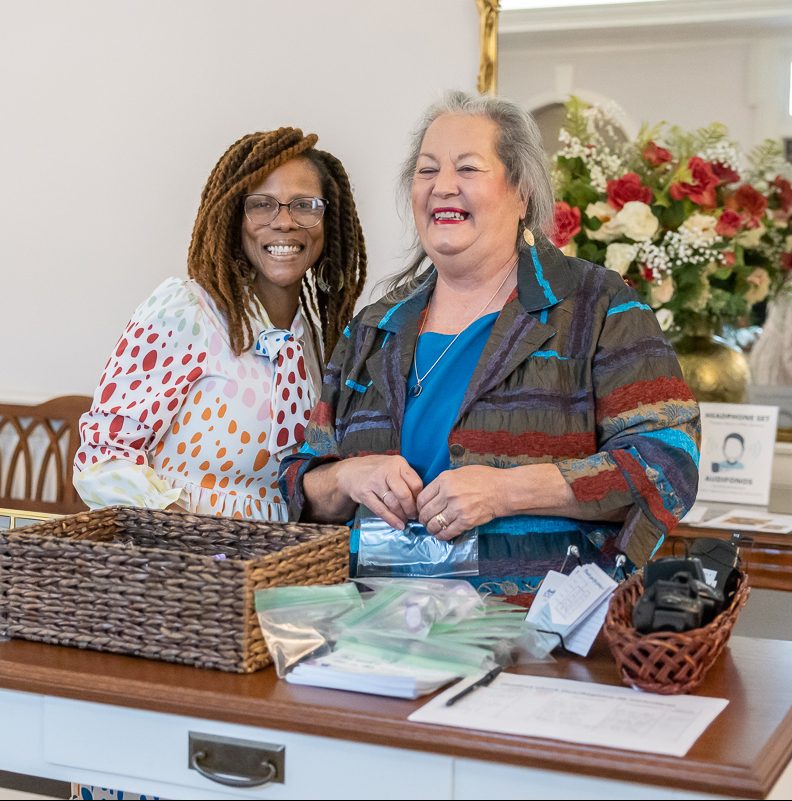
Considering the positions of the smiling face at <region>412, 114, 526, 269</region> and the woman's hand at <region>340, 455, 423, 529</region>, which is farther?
the smiling face at <region>412, 114, 526, 269</region>

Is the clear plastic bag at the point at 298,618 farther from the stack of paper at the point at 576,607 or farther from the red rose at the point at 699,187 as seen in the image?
Answer: the red rose at the point at 699,187

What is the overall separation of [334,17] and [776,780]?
8.63ft

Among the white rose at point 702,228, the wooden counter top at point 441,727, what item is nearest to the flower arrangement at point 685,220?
the white rose at point 702,228

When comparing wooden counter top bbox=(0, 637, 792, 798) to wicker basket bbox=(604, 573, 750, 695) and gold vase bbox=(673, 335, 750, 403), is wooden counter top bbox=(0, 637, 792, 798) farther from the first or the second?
gold vase bbox=(673, 335, 750, 403)

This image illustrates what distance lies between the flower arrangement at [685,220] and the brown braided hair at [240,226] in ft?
2.01

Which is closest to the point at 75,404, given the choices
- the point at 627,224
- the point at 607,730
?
the point at 627,224

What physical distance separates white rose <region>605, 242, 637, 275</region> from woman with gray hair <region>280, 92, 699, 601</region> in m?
0.82

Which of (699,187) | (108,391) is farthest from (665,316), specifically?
(108,391)

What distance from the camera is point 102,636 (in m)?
1.52

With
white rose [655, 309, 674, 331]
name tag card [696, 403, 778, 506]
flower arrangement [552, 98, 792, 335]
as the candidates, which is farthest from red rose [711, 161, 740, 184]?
name tag card [696, 403, 778, 506]

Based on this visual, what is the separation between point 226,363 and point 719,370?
1.34 metres

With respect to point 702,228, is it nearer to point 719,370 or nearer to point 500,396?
point 719,370

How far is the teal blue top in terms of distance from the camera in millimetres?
1833

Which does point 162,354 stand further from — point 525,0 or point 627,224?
point 525,0
